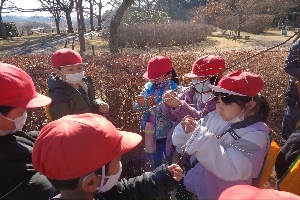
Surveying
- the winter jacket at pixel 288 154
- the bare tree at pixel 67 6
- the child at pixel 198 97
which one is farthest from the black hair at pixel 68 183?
the bare tree at pixel 67 6

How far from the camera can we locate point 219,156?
5.82 ft

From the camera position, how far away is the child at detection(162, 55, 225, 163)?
2551 mm

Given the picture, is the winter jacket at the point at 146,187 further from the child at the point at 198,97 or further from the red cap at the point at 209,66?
the red cap at the point at 209,66

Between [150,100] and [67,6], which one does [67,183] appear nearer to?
[150,100]

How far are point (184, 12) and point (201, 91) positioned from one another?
133 feet

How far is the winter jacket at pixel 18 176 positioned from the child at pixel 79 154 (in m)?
0.39

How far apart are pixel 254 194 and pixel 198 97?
190 cm

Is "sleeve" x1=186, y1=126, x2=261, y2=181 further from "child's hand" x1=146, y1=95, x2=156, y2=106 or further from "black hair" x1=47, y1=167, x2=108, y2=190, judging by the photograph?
"child's hand" x1=146, y1=95, x2=156, y2=106

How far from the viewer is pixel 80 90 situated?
293 cm

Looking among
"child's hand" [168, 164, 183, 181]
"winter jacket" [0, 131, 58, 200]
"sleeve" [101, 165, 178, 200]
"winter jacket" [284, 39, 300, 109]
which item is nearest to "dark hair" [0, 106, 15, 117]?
"winter jacket" [0, 131, 58, 200]

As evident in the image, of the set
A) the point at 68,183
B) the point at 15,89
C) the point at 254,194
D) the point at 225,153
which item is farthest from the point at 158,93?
the point at 254,194

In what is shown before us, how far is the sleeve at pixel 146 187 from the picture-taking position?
66.2 inches

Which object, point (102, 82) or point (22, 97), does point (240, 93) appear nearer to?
point (22, 97)

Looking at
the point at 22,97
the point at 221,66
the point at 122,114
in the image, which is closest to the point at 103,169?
the point at 22,97
